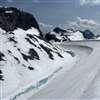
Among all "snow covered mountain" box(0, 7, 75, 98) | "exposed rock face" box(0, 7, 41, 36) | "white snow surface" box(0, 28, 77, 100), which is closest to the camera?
"white snow surface" box(0, 28, 77, 100)

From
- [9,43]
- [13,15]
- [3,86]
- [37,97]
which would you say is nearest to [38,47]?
[9,43]

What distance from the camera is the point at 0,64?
153 feet

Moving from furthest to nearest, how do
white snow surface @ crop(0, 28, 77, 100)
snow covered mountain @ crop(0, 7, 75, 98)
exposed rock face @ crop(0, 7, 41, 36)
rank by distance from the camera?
exposed rock face @ crop(0, 7, 41, 36) < snow covered mountain @ crop(0, 7, 75, 98) < white snow surface @ crop(0, 28, 77, 100)

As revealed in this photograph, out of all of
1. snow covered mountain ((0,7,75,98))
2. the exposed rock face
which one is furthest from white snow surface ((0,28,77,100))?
the exposed rock face

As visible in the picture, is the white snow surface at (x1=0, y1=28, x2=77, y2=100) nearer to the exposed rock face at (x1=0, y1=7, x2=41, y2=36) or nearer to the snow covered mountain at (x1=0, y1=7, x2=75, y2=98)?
the snow covered mountain at (x1=0, y1=7, x2=75, y2=98)

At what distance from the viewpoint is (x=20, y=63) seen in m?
49.2

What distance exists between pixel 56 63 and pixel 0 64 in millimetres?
13773

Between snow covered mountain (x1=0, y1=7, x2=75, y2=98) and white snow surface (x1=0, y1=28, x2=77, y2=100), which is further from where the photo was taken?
snow covered mountain (x1=0, y1=7, x2=75, y2=98)

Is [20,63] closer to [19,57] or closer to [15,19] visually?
[19,57]

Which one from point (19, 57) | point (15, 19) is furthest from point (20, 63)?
point (15, 19)

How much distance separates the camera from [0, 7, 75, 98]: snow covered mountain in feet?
137

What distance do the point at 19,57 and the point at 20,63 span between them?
9.14 ft

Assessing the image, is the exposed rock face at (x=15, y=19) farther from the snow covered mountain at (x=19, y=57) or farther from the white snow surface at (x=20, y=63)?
the white snow surface at (x=20, y=63)

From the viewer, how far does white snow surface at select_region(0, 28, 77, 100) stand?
1546 inches
